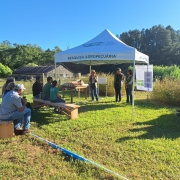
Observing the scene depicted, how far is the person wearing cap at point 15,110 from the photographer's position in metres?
4.73

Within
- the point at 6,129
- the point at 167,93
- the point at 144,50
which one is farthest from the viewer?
the point at 144,50

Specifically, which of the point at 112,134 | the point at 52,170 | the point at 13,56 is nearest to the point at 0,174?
the point at 52,170

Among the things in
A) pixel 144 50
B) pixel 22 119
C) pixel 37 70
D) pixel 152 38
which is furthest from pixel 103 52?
pixel 152 38

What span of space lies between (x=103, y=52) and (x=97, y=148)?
3743 mm

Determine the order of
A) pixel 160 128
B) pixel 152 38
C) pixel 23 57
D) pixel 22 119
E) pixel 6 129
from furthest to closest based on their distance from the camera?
1. pixel 152 38
2. pixel 23 57
3. pixel 160 128
4. pixel 22 119
5. pixel 6 129

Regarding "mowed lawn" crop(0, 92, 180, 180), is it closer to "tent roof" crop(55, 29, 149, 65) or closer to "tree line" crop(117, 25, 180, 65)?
"tent roof" crop(55, 29, 149, 65)

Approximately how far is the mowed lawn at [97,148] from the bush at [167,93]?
2.80 meters

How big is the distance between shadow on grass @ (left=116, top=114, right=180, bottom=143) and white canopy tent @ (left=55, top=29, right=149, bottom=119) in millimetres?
2028

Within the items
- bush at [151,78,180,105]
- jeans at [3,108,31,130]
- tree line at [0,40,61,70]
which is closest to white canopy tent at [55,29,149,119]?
bush at [151,78,180,105]

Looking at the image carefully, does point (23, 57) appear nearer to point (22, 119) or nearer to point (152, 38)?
point (152, 38)

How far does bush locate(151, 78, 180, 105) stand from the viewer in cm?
927

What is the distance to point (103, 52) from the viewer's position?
6965 millimetres

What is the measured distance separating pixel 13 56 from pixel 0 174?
61.4m

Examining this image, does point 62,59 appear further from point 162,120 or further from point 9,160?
point 9,160
